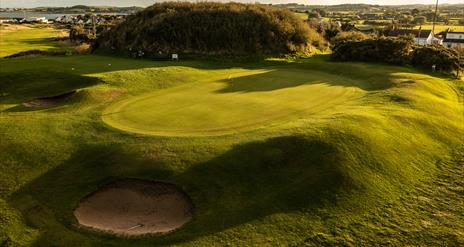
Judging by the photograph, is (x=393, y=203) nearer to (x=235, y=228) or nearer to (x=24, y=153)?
(x=235, y=228)

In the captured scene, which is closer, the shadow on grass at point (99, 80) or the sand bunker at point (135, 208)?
the sand bunker at point (135, 208)

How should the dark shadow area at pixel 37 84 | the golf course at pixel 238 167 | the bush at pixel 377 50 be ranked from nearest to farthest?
1. the golf course at pixel 238 167
2. the dark shadow area at pixel 37 84
3. the bush at pixel 377 50

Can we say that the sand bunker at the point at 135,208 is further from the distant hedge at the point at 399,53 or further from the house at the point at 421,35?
the house at the point at 421,35

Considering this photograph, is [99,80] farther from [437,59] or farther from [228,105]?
[437,59]

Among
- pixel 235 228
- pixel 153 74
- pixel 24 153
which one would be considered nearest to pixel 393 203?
pixel 235 228

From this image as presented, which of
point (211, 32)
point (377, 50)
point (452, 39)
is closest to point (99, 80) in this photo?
point (211, 32)

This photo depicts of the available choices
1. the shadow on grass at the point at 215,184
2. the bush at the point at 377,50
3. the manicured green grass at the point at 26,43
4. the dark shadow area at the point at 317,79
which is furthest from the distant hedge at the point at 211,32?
the shadow on grass at the point at 215,184
